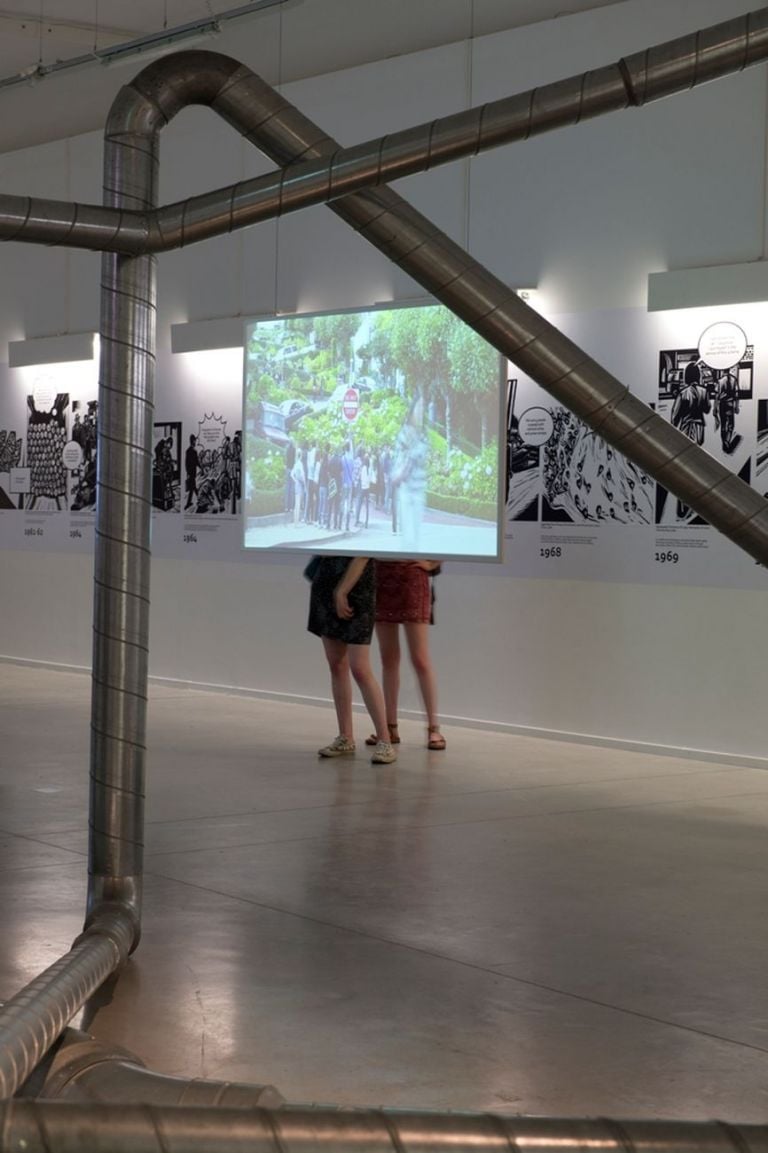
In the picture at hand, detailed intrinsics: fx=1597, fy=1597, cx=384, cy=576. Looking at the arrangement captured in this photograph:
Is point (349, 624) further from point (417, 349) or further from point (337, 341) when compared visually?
point (337, 341)

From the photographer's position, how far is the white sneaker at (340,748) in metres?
9.04

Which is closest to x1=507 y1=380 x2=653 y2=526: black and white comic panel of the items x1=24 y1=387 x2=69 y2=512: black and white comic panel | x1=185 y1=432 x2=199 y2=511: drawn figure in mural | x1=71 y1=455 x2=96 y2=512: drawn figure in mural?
x1=185 y1=432 x2=199 y2=511: drawn figure in mural

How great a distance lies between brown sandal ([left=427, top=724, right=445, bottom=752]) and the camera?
9.52m

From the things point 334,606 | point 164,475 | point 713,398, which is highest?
point 713,398

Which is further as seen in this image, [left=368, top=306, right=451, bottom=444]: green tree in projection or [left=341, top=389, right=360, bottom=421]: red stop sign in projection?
[left=341, top=389, right=360, bottom=421]: red stop sign in projection

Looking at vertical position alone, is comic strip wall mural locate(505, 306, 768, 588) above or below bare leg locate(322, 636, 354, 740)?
above

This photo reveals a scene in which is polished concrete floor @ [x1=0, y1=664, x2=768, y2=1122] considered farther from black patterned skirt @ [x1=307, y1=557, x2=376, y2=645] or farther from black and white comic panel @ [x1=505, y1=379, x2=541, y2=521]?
black and white comic panel @ [x1=505, y1=379, x2=541, y2=521]

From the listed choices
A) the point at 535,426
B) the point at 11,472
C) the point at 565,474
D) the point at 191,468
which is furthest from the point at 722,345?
the point at 11,472

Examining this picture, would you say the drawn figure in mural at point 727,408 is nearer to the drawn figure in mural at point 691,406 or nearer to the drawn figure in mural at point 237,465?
the drawn figure in mural at point 691,406

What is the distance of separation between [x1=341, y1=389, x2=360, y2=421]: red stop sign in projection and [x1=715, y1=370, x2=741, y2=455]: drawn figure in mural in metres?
2.76

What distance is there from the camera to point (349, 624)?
8766 mm

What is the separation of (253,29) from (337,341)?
2.54 meters

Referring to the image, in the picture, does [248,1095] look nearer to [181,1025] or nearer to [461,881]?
[181,1025]

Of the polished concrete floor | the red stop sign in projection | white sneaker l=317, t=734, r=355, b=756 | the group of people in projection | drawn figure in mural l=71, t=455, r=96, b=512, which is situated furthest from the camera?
drawn figure in mural l=71, t=455, r=96, b=512
